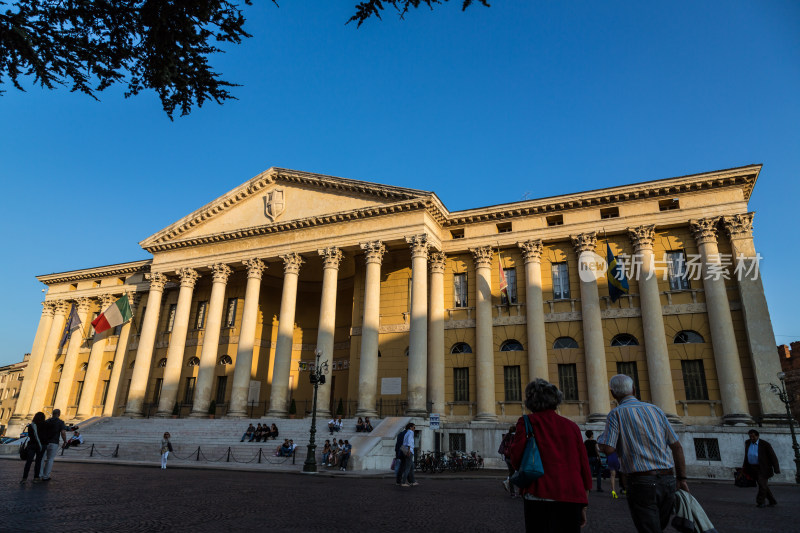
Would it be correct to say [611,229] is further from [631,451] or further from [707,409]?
[631,451]

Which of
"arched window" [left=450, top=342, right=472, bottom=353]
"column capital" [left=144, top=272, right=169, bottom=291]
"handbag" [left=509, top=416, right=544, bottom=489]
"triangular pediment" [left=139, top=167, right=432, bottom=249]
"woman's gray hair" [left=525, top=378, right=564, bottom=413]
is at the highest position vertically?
"triangular pediment" [left=139, top=167, right=432, bottom=249]

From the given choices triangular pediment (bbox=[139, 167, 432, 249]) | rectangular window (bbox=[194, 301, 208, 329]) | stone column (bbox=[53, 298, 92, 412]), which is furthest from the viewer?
stone column (bbox=[53, 298, 92, 412])

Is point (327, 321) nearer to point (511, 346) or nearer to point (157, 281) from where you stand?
point (511, 346)

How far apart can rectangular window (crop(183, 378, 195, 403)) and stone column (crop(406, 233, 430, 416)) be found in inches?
702

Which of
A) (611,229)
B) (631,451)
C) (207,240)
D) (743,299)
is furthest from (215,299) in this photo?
(631,451)

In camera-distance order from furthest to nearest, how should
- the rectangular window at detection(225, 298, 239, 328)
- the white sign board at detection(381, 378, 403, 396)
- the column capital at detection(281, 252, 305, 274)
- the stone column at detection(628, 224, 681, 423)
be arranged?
the rectangular window at detection(225, 298, 239, 328), the column capital at detection(281, 252, 305, 274), the white sign board at detection(381, 378, 403, 396), the stone column at detection(628, 224, 681, 423)

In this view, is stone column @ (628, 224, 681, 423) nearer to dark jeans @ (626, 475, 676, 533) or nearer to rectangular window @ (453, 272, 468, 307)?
rectangular window @ (453, 272, 468, 307)

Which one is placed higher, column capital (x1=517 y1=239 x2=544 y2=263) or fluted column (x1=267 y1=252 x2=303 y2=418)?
column capital (x1=517 y1=239 x2=544 y2=263)

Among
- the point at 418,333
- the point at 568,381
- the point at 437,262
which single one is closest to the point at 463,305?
the point at 437,262

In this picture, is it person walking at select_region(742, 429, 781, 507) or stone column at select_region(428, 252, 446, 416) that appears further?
stone column at select_region(428, 252, 446, 416)

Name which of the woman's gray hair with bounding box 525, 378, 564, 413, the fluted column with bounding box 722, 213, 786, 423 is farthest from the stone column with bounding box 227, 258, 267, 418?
the woman's gray hair with bounding box 525, 378, 564, 413

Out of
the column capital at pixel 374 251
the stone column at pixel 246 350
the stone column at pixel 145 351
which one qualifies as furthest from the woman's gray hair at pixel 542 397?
the stone column at pixel 145 351

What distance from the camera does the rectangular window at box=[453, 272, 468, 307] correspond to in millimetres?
30562

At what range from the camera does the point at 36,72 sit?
7.88 meters
